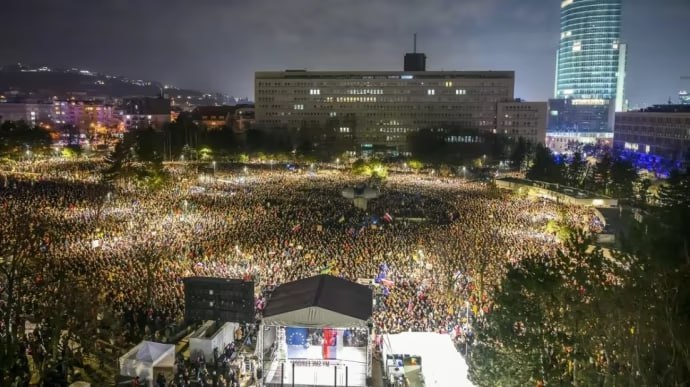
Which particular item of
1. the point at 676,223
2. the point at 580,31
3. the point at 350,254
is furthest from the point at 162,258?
the point at 580,31

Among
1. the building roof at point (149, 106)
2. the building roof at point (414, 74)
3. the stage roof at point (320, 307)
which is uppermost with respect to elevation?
the building roof at point (414, 74)

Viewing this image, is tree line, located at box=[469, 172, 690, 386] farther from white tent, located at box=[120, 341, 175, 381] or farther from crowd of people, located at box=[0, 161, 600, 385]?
white tent, located at box=[120, 341, 175, 381]

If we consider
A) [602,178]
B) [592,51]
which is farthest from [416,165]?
[592,51]

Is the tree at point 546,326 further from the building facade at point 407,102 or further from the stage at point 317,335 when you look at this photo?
the building facade at point 407,102

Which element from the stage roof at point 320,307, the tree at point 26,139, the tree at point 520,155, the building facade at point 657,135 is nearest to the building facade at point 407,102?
the building facade at point 657,135

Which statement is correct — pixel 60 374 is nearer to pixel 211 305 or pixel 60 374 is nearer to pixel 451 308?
→ pixel 211 305

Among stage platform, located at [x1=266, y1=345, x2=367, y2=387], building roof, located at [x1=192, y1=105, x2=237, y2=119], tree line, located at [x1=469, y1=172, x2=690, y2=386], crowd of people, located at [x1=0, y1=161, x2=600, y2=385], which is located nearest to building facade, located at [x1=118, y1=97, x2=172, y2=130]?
building roof, located at [x1=192, y1=105, x2=237, y2=119]

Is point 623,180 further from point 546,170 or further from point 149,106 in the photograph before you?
point 149,106
